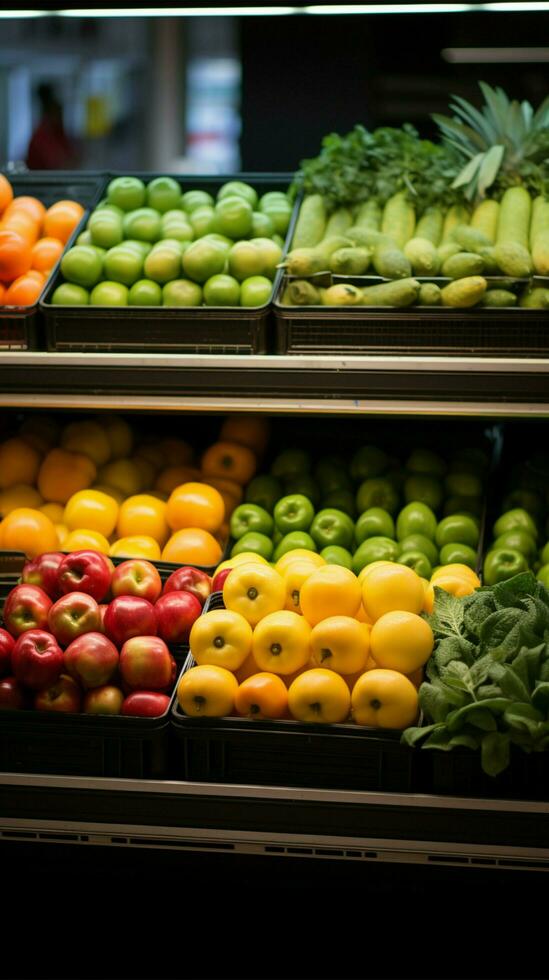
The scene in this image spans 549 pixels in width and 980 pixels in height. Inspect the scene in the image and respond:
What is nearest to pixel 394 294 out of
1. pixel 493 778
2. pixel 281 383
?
pixel 281 383

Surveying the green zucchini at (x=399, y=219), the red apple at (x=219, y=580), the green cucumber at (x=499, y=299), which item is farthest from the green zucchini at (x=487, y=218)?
the red apple at (x=219, y=580)

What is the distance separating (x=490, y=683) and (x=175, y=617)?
688mm

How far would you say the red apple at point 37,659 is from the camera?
2.02 meters

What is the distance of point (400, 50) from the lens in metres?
5.44

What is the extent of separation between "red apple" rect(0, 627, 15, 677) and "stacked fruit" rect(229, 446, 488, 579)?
2.23 feet

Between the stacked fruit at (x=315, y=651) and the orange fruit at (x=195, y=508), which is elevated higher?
the orange fruit at (x=195, y=508)

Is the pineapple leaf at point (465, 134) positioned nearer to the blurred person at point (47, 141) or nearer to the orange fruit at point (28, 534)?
the orange fruit at point (28, 534)

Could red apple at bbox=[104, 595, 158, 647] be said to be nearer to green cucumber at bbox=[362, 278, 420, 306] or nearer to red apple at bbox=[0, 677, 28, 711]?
red apple at bbox=[0, 677, 28, 711]

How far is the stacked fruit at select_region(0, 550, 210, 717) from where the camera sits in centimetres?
204

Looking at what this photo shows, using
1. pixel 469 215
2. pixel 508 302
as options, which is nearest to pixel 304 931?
pixel 508 302

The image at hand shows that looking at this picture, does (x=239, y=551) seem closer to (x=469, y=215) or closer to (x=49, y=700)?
(x=49, y=700)

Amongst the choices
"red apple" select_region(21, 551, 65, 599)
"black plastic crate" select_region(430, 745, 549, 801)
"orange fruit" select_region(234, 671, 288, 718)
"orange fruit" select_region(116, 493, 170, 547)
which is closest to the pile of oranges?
"orange fruit" select_region(116, 493, 170, 547)

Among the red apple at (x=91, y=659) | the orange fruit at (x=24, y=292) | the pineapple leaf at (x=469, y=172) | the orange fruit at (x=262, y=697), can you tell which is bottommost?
the orange fruit at (x=262, y=697)

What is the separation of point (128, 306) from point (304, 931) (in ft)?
5.02
